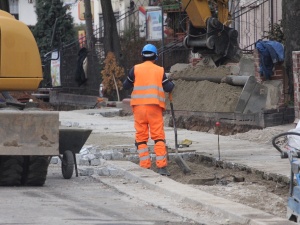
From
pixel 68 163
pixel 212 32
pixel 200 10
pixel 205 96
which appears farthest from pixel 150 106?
pixel 200 10

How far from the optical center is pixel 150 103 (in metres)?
14.2

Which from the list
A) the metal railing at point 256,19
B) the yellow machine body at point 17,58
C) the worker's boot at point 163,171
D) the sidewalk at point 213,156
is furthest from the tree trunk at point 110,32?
the yellow machine body at point 17,58

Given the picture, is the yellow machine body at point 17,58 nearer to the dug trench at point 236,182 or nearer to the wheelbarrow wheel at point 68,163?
the wheelbarrow wheel at point 68,163

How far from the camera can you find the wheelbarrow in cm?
1376

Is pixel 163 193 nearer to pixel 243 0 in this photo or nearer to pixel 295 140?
pixel 295 140

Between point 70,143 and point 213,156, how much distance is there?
2.98m

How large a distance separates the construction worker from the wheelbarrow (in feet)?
3.02

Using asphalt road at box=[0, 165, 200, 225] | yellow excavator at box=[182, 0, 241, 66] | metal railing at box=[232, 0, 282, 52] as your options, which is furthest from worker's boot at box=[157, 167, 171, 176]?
metal railing at box=[232, 0, 282, 52]

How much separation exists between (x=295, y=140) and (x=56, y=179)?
17.5 feet

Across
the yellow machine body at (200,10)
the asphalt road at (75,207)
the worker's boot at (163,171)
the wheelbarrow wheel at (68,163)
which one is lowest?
the asphalt road at (75,207)

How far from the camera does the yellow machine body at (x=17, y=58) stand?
13.4 meters

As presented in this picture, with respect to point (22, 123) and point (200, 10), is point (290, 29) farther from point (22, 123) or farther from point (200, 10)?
point (22, 123)

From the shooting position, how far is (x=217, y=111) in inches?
842

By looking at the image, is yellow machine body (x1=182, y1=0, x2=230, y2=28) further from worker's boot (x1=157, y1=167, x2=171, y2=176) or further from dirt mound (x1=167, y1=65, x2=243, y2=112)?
worker's boot (x1=157, y1=167, x2=171, y2=176)
